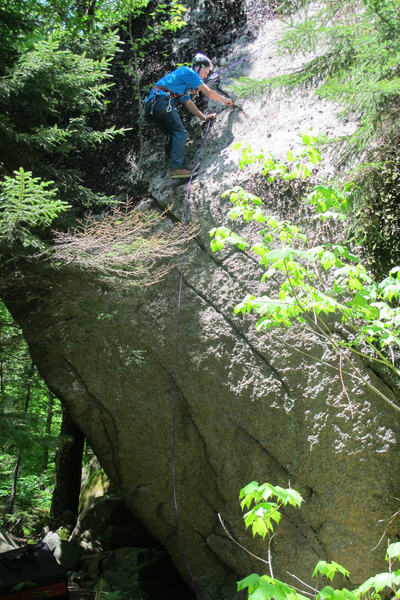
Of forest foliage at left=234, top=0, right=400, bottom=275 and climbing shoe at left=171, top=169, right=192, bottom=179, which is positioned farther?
climbing shoe at left=171, top=169, right=192, bottom=179

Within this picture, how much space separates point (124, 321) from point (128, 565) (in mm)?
2694

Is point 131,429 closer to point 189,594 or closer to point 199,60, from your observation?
point 189,594

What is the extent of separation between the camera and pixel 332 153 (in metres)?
4.78

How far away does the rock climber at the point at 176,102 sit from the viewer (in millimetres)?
5406

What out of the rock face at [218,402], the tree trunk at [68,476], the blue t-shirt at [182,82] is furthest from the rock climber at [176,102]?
the tree trunk at [68,476]

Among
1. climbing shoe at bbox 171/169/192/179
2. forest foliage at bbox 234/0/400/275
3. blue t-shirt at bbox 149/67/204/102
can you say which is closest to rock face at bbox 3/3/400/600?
climbing shoe at bbox 171/169/192/179

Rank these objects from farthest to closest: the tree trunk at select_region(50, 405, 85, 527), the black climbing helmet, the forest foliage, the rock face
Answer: the tree trunk at select_region(50, 405, 85, 527) < the black climbing helmet < the rock face < the forest foliage

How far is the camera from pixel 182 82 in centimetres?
544

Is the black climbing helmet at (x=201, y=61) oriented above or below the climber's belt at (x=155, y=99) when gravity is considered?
above

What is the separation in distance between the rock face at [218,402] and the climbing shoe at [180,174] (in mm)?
167

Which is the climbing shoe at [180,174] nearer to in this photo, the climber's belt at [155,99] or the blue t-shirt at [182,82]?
the climber's belt at [155,99]

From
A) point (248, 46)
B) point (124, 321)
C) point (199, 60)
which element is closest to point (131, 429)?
point (124, 321)

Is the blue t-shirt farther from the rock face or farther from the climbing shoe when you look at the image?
the climbing shoe

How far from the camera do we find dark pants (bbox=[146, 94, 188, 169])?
544 cm
